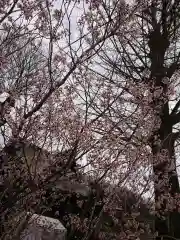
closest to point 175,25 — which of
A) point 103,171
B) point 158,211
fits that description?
point 158,211

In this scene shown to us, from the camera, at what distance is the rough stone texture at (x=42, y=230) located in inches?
198

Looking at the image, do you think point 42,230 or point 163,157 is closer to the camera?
point 42,230

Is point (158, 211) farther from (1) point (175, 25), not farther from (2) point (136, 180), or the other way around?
(1) point (175, 25)

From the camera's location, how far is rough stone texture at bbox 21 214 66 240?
5.02 metres

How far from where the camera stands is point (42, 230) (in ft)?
20.3

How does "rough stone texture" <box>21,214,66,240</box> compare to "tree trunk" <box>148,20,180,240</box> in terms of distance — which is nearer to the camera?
"rough stone texture" <box>21,214,66,240</box>

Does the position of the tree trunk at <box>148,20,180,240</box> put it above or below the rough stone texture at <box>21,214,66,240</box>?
above

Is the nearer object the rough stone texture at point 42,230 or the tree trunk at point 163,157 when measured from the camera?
the rough stone texture at point 42,230

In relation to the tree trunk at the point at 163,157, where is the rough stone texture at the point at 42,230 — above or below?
below

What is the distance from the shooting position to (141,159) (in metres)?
5.79

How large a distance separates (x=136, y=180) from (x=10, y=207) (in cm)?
244

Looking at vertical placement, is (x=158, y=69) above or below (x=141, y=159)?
above

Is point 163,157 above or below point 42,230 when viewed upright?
above

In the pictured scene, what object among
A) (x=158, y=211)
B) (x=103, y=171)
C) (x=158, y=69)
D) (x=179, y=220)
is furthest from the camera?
(x=158, y=69)
